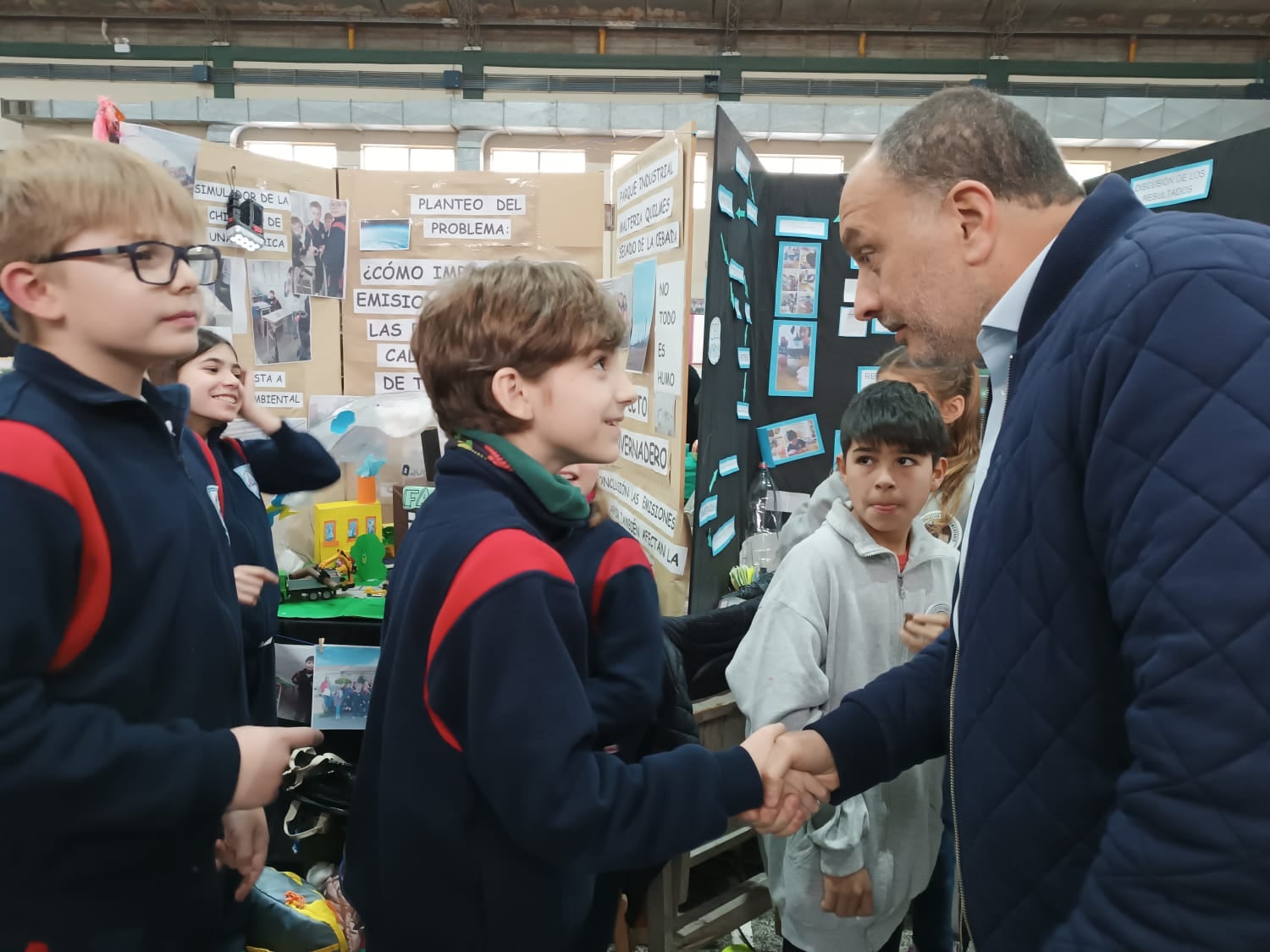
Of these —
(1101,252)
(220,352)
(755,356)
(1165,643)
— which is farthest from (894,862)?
(755,356)

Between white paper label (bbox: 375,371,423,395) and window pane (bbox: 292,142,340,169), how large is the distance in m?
7.03

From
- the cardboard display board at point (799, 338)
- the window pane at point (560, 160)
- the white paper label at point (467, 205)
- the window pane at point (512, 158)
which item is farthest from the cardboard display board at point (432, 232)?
the window pane at point (560, 160)

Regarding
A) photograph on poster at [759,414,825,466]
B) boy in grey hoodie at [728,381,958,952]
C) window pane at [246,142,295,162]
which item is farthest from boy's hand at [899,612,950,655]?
window pane at [246,142,295,162]

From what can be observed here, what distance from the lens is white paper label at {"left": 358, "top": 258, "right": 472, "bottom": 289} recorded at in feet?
10.7

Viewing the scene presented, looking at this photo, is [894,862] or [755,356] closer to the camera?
[894,862]

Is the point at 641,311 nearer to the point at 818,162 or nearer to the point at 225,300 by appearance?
the point at 225,300

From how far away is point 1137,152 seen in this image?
8602 mm

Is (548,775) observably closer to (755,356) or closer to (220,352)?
(220,352)

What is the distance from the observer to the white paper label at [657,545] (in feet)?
8.22

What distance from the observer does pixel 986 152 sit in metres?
0.93

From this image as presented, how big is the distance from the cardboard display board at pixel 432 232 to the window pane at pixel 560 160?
6323 mm

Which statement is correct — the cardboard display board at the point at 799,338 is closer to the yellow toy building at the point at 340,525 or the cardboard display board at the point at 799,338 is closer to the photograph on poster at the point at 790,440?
the photograph on poster at the point at 790,440

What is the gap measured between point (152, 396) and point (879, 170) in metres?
1.06

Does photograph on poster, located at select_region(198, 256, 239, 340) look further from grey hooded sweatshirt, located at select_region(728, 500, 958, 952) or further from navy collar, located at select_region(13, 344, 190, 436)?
grey hooded sweatshirt, located at select_region(728, 500, 958, 952)
